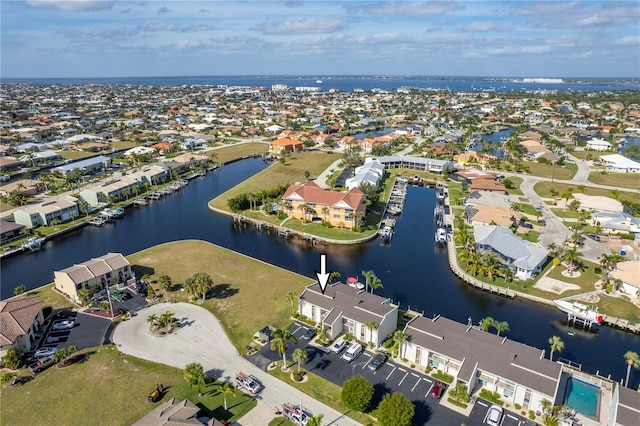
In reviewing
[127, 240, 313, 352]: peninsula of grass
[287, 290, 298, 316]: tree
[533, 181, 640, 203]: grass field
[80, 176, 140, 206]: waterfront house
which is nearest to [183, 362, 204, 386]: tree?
[127, 240, 313, 352]: peninsula of grass

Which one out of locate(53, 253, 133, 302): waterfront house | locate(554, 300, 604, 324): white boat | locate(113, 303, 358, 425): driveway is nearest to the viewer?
locate(113, 303, 358, 425): driveway

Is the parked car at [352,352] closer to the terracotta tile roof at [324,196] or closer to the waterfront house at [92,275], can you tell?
the waterfront house at [92,275]

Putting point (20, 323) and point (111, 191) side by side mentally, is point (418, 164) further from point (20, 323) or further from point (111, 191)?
point (20, 323)

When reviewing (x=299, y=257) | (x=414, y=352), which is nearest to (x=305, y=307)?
(x=414, y=352)

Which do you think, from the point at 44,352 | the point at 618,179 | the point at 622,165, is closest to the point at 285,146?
the point at 618,179

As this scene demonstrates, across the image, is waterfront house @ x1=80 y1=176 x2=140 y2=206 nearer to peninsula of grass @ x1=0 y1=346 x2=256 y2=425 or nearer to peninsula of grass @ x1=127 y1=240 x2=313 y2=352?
peninsula of grass @ x1=127 y1=240 x2=313 y2=352

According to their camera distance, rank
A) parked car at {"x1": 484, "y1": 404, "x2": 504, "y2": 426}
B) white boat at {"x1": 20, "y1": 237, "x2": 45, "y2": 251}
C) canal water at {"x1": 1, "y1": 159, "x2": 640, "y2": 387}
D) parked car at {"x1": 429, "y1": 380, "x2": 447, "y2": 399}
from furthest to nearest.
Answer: white boat at {"x1": 20, "y1": 237, "x2": 45, "y2": 251} → canal water at {"x1": 1, "y1": 159, "x2": 640, "y2": 387} → parked car at {"x1": 429, "y1": 380, "x2": 447, "y2": 399} → parked car at {"x1": 484, "y1": 404, "x2": 504, "y2": 426}
